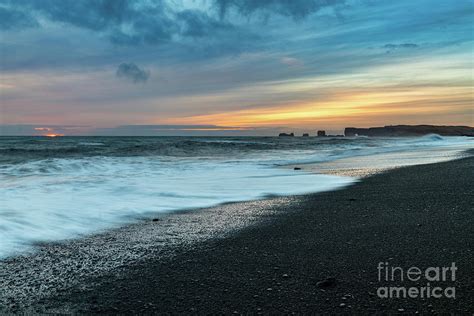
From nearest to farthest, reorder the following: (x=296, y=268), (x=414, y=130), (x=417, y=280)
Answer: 1. (x=417, y=280)
2. (x=296, y=268)
3. (x=414, y=130)

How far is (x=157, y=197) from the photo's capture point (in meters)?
6.41

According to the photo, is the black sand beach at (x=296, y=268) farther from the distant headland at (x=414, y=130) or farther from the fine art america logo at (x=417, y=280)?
the distant headland at (x=414, y=130)

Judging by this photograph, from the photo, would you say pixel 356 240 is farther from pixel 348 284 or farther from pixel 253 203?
pixel 253 203

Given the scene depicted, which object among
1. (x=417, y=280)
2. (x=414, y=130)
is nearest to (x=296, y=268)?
(x=417, y=280)

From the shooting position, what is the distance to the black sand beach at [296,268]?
81.9 inches

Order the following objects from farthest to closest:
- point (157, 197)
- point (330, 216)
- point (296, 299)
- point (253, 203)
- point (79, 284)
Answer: point (157, 197), point (253, 203), point (330, 216), point (79, 284), point (296, 299)

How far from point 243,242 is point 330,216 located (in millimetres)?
1473

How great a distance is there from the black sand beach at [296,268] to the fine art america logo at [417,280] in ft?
0.14

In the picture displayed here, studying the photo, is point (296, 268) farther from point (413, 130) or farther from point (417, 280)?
point (413, 130)

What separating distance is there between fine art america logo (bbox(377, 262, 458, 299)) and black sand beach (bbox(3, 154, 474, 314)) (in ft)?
0.14

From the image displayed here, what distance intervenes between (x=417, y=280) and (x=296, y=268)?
78 cm

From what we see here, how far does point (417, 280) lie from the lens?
2.33 meters

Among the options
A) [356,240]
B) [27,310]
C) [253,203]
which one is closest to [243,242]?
[356,240]

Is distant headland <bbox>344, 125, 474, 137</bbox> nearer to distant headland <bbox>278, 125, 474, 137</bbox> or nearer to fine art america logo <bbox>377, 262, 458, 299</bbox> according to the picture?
distant headland <bbox>278, 125, 474, 137</bbox>
